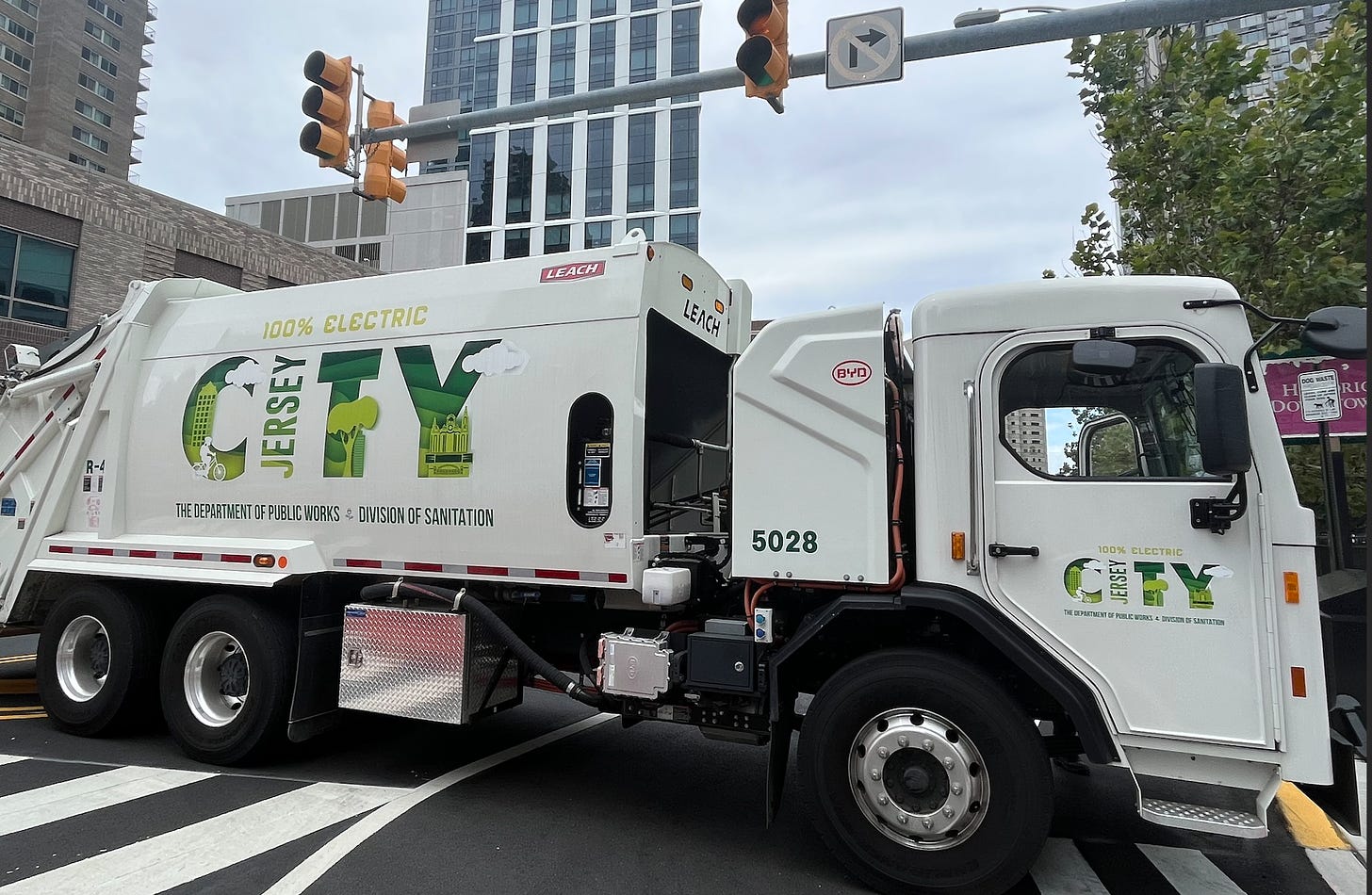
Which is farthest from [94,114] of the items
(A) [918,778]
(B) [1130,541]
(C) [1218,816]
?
(C) [1218,816]

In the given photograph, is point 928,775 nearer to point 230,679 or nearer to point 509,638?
point 509,638

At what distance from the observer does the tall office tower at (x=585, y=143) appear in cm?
5947

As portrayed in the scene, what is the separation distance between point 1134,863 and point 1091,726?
1223 mm

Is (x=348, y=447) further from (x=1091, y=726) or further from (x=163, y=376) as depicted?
(x=1091, y=726)

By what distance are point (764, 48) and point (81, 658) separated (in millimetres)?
7029

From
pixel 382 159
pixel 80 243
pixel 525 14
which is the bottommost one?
pixel 382 159

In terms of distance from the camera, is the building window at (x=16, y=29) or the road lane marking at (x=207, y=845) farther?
the building window at (x=16, y=29)

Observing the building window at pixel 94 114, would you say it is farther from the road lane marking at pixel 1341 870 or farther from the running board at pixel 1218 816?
the road lane marking at pixel 1341 870

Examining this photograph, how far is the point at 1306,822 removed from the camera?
4.63 metres

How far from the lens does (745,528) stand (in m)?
4.22

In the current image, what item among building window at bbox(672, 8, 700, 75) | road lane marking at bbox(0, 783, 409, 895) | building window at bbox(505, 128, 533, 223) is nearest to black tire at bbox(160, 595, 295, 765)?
road lane marking at bbox(0, 783, 409, 895)

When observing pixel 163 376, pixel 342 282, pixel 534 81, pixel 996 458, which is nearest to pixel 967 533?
pixel 996 458

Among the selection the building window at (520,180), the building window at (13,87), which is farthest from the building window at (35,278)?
the building window at (13,87)

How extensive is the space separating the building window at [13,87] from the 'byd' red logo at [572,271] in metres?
89.3
